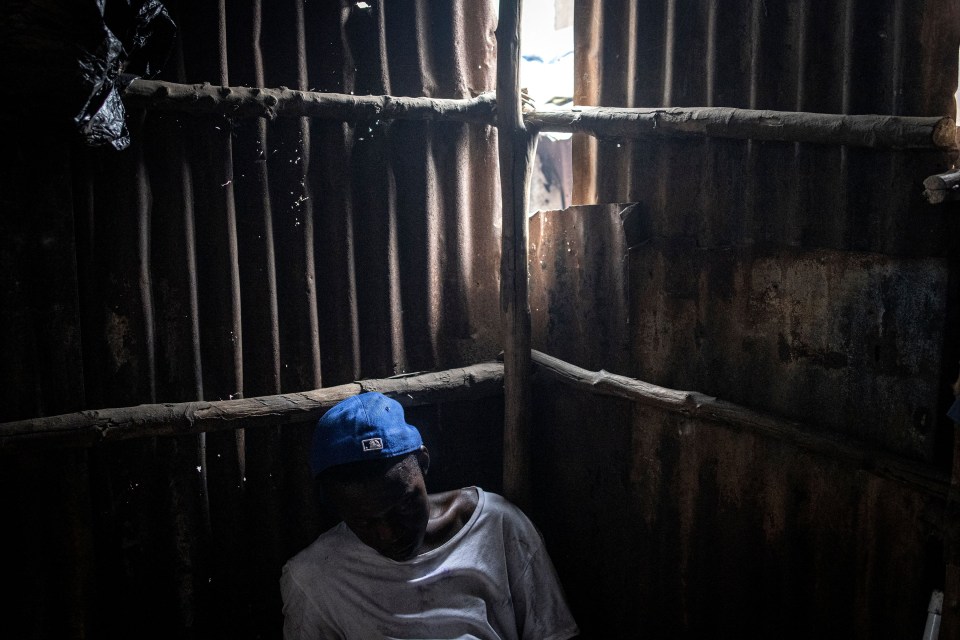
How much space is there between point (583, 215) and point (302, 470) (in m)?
1.44

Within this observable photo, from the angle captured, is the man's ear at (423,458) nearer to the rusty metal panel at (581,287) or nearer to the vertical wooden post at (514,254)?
the vertical wooden post at (514,254)

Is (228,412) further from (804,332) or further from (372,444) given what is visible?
(804,332)

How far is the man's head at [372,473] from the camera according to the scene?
228 cm

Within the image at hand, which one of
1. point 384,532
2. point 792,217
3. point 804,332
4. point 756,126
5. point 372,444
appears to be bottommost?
point 384,532

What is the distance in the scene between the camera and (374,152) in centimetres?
271

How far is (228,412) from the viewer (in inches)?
98.3

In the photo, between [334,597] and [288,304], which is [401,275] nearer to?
[288,304]

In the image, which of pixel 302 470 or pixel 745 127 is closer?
pixel 745 127

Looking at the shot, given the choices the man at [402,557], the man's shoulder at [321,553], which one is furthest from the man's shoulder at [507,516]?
the man's shoulder at [321,553]

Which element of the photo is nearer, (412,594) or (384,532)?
(384,532)

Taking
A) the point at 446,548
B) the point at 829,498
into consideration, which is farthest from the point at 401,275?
the point at 829,498

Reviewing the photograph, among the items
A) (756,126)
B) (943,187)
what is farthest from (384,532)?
(943,187)

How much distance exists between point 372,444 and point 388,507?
207 mm

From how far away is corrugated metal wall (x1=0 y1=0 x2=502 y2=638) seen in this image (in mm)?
2307
